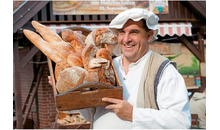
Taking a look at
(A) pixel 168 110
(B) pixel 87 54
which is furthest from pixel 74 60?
(A) pixel 168 110

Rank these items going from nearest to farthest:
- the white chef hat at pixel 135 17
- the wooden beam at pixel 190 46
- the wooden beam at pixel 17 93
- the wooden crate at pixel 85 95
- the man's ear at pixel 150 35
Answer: the wooden crate at pixel 85 95, the white chef hat at pixel 135 17, the man's ear at pixel 150 35, the wooden beam at pixel 17 93, the wooden beam at pixel 190 46

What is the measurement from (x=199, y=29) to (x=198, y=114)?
2.49m

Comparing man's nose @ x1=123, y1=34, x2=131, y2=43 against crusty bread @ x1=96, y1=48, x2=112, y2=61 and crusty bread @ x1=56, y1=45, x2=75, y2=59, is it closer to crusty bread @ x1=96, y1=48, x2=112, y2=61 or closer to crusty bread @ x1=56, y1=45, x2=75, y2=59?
crusty bread @ x1=96, y1=48, x2=112, y2=61

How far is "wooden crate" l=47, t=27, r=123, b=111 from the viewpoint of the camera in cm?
176

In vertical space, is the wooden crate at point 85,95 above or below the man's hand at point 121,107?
above

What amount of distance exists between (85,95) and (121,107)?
0.25 metres

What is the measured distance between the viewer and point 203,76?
7422mm

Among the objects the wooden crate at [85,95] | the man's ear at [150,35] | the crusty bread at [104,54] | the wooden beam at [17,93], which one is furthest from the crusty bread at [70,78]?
the wooden beam at [17,93]

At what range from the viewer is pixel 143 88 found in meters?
1.91

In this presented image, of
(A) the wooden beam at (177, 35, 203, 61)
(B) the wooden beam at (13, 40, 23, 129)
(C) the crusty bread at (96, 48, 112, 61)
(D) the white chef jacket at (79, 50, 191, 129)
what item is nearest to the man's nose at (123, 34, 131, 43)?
(C) the crusty bread at (96, 48, 112, 61)

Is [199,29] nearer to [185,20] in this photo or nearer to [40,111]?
[185,20]

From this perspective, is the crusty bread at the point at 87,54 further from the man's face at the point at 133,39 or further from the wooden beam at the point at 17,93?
the wooden beam at the point at 17,93

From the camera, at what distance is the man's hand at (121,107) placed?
1812 millimetres
